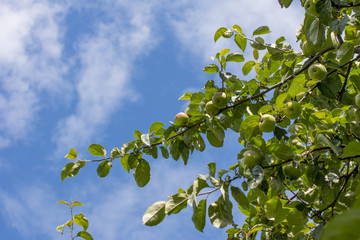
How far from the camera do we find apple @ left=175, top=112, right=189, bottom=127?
2.69m

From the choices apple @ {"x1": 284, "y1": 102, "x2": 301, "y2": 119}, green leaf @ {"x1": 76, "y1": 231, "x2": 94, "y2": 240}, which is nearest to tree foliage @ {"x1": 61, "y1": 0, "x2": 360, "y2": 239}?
apple @ {"x1": 284, "y1": 102, "x2": 301, "y2": 119}

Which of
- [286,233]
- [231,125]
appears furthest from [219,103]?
[286,233]

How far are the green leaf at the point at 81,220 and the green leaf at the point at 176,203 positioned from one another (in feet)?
2.65

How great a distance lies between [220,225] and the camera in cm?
200

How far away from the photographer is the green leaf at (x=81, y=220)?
100 inches

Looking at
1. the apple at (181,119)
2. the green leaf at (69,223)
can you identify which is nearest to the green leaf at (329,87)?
the apple at (181,119)

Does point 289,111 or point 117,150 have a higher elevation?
point 117,150

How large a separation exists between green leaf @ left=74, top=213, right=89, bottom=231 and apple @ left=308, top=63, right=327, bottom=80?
1845mm

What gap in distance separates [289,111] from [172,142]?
36.3 inches

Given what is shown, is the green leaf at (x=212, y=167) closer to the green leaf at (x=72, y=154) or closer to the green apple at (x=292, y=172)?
the green apple at (x=292, y=172)

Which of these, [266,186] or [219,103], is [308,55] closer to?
[219,103]

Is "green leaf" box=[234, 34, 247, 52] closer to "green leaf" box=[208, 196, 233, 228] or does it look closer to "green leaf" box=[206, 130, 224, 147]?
"green leaf" box=[206, 130, 224, 147]

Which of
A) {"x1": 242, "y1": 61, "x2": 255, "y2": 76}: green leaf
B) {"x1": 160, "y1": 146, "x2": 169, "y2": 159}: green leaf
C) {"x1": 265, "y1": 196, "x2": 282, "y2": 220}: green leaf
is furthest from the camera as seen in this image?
{"x1": 242, "y1": 61, "x2": 255, "y2": 76}: green leaf

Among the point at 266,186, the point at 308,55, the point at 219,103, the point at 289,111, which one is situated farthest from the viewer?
the point at 308,55
